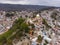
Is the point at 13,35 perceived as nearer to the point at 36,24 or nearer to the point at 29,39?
the point at 29,39

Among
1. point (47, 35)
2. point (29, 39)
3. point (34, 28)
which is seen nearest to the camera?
point (29, 39)

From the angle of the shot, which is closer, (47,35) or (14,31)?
(14,31)

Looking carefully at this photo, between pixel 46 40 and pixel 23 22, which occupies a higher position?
pixel 23 22

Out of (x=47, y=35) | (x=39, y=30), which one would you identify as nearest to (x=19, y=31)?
(x=39, y=30)

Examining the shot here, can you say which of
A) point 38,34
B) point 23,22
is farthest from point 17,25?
→ point 38,34

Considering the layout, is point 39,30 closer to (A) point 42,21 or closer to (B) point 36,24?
(B) point 36,24

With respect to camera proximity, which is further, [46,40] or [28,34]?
[46,40]

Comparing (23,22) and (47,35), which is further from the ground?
(23,22)

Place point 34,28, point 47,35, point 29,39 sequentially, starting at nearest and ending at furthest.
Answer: point 29,39 < point 34,28 < point 47,35
